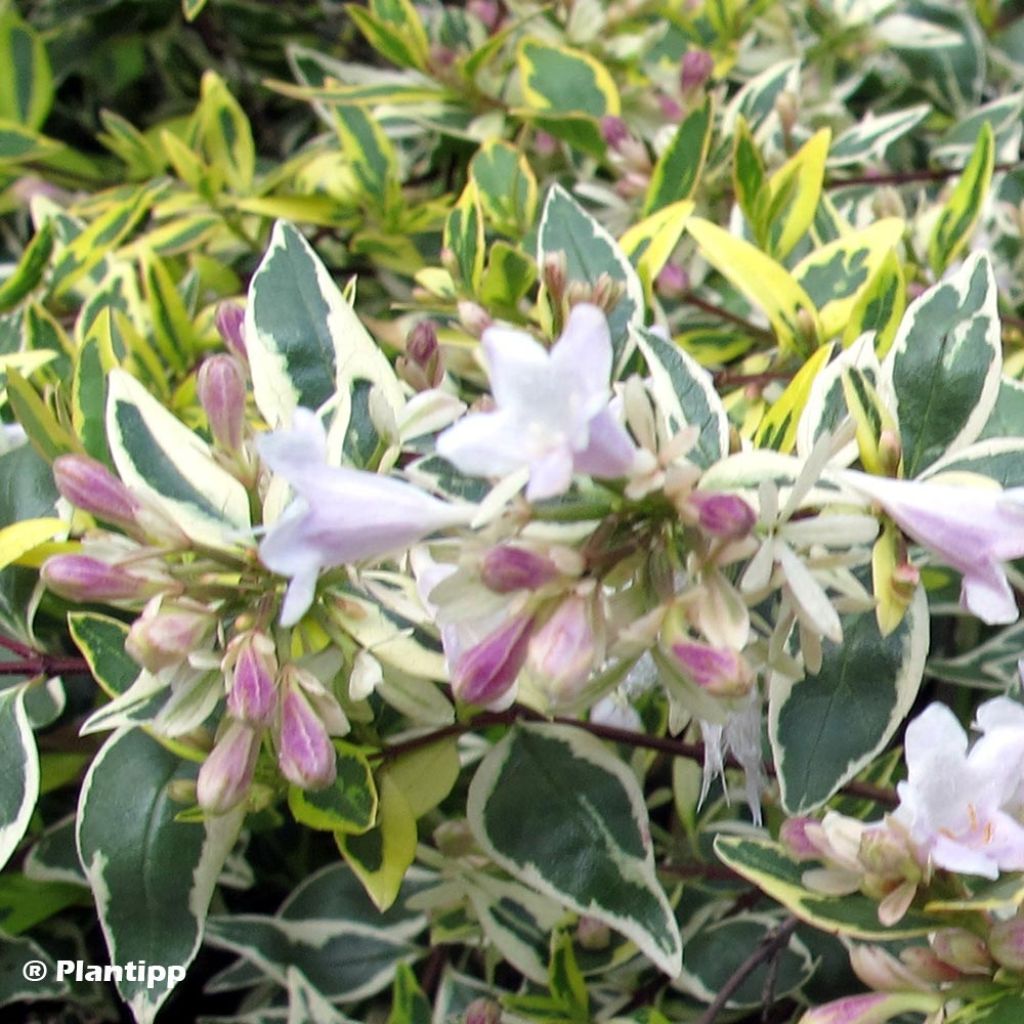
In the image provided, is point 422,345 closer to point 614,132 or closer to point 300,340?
point 300,340

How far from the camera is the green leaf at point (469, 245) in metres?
0.72

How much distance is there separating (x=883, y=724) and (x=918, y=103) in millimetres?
969

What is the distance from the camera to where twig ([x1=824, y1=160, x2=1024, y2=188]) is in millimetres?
966

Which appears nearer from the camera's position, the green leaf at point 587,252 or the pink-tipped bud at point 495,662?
the pink-tipped bud at point 495,662

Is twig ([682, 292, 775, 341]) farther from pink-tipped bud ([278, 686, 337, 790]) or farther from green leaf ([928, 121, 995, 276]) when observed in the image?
pink-tipped bud ([278, 686, 337, 790])

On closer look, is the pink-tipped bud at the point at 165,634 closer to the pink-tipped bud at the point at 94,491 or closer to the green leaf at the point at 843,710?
the pink-tipped bud at the point at 94,491

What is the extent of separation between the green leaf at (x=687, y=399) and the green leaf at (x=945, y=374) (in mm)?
86

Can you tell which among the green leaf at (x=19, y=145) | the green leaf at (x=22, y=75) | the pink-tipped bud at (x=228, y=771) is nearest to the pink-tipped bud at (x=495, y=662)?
the pink-tipped bud at (x=228, y=771)

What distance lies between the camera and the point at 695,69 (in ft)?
2.98

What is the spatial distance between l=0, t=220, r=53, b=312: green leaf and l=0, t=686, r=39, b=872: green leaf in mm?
373

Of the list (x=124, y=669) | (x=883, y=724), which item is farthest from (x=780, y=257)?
(x=124, y=669)

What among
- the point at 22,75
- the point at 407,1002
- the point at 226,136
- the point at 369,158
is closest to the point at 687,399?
the point at 407,1002

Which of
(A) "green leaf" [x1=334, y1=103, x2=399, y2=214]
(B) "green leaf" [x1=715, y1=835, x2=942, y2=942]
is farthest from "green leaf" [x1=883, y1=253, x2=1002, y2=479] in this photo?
(A) "green leaf" [x1=334, y1=103, x2=399, y2=214]

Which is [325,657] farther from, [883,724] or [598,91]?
[598,91]
